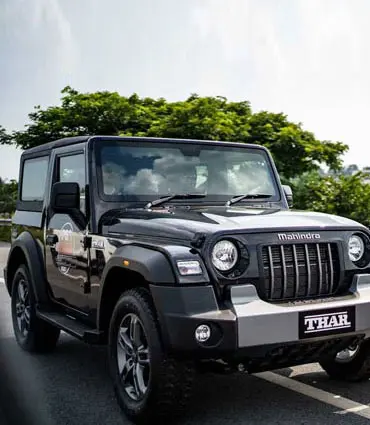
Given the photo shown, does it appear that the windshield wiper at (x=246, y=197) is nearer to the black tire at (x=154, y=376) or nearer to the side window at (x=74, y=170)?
the side window at (x=74, y=170)

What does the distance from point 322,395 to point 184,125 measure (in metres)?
20.3

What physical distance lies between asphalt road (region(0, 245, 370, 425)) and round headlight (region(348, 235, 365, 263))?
1032 mm

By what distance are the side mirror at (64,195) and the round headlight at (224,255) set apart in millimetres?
1518

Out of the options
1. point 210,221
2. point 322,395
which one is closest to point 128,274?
point 210,221

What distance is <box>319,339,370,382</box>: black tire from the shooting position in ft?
16.0

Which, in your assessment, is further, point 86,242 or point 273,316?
point 86,242

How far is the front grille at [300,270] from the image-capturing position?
4.05 m

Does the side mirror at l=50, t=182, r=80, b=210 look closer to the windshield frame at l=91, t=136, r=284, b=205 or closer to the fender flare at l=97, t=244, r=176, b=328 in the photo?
the windshield frame at l=91, t=136, r=284, b=205

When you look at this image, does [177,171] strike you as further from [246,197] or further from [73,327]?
[73,327]

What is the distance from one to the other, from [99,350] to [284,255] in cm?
284

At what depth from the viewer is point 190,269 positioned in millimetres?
3844

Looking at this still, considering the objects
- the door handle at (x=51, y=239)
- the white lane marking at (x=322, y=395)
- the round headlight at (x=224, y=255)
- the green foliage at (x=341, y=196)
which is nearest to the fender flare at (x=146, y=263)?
the round headlight at (x=224, y=255)

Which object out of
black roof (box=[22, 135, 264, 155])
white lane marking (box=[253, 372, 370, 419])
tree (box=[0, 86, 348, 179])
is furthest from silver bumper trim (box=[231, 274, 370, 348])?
tree (box=[0, 86, 348, 179])

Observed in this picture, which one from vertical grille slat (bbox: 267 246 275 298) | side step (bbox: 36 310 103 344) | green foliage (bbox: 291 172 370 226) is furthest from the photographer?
green foliage (bbox: 291 172 370 226)
